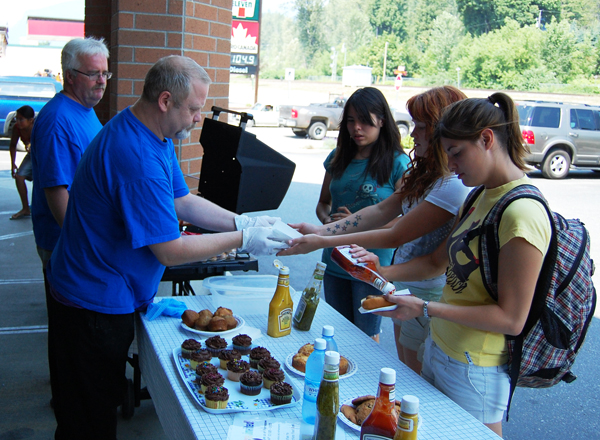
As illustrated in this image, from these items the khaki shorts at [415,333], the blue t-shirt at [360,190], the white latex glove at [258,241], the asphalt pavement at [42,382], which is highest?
the blue t-shirt at [360,190]

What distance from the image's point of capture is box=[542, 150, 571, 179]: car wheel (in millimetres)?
13688

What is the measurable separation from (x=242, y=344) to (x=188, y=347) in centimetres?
21

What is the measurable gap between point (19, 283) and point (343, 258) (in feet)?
15.0

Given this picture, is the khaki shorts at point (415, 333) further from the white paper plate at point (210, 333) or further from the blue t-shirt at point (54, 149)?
the blue t-shirt at point (54, 149)

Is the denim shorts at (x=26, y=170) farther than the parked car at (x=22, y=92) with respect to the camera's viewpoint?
No

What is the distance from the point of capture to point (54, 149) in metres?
2.87

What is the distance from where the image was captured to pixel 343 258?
2.28 metres

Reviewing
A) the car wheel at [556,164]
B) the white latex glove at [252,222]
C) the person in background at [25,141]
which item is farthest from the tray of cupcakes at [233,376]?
the car wheel at [556,164]

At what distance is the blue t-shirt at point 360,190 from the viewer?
10.0 feet

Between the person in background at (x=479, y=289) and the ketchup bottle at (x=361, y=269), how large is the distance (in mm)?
135

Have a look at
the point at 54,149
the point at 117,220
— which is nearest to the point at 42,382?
the point at 54,149

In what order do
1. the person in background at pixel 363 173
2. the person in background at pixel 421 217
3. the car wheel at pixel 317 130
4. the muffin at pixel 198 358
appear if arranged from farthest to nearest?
the car wheel at pixel 317 130 < the person in background at pixel 363 173 < the person in background at pixel 421 217 < the muffin at pixel 198 358

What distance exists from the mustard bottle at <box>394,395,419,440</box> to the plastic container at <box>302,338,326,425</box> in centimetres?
38

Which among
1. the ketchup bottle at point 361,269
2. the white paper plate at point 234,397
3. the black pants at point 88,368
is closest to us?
the white paper plate at point 234,397
